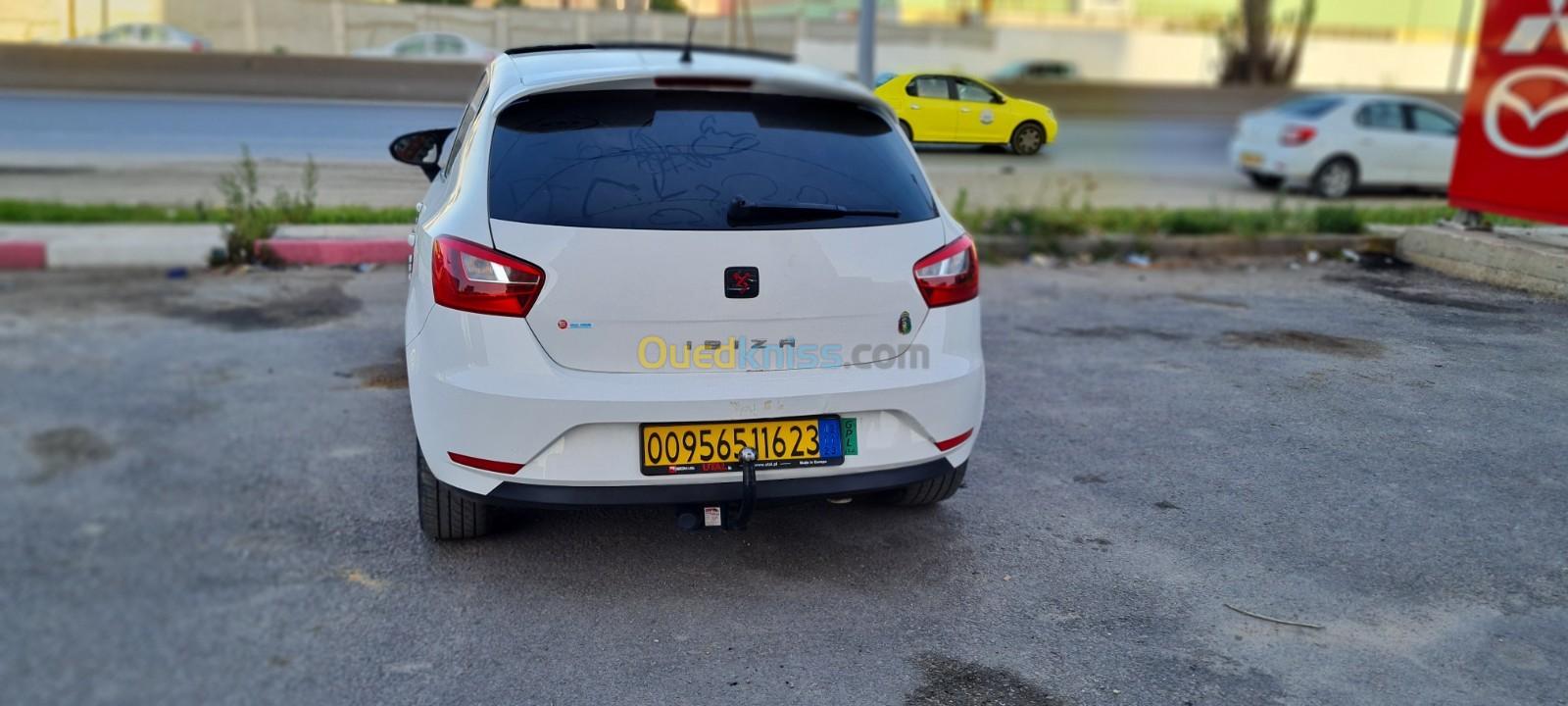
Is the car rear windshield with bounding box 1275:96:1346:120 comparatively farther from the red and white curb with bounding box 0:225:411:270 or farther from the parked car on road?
the parked car on road

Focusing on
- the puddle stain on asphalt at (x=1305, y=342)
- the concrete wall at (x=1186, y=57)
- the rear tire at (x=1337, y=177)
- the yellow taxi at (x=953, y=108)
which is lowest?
the puddle stain on asphalt at (x=1305, y=342)

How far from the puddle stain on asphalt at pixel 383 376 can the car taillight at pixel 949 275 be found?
108 inches

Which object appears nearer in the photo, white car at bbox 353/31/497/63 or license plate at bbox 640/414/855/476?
license plate at bbox 640/414/855/476

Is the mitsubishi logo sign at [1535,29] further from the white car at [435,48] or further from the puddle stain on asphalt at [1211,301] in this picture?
the white car at [435,48]

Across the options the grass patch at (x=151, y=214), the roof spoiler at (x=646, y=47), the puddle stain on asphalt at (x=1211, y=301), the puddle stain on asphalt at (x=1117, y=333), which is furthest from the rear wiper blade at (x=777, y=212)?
the puddle stain on asphalt at (x=1211, y=301)

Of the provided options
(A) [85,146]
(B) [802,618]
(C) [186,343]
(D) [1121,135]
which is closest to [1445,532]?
(B) [802,618]

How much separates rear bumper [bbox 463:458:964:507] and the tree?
10.6 meters

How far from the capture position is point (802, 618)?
3.37 meters

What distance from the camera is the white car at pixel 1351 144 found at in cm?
1472

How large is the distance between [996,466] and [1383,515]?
1450 millimetres

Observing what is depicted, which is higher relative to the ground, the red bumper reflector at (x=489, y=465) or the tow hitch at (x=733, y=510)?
the red bumper reflector at (x=489, y=465)

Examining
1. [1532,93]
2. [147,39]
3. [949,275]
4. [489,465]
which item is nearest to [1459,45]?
[1532,93]

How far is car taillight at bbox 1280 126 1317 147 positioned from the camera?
14.6 meters

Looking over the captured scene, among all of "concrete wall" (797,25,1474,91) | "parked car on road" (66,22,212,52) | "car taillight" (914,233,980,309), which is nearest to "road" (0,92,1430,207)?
"parked car on road" (66,22,212,52)
